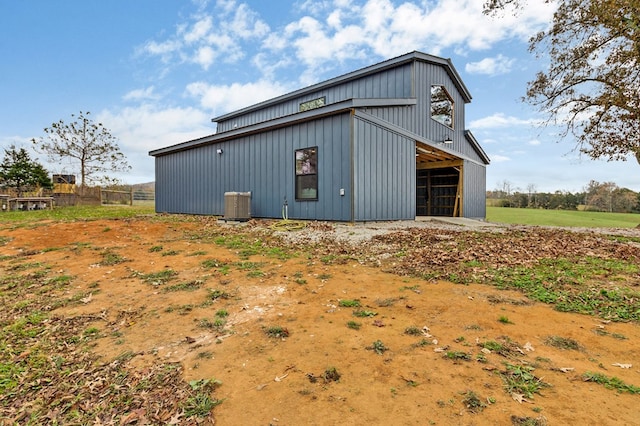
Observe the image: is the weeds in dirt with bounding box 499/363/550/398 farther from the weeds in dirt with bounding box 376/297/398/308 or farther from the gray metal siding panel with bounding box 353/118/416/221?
the gray metal siding panel with bounding box 353/118/416/221

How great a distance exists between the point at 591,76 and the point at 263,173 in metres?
12.6

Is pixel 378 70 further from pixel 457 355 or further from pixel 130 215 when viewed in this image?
pixel 130 215

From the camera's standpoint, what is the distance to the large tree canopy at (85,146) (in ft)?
73.8

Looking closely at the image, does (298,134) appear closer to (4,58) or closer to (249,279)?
(249,279)

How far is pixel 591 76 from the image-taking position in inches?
433

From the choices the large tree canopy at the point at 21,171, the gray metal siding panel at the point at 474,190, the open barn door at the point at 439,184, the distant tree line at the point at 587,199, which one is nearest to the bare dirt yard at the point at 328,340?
the open barn door at the point at 439,184

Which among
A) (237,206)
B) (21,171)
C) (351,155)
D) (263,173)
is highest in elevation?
(21,171)

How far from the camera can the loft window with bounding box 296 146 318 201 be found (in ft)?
29.3

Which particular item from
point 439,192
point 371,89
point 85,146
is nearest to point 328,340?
point 371,89

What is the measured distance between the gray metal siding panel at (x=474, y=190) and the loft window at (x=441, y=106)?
238 centimetres

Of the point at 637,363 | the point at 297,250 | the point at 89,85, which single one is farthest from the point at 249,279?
the point at 89,85

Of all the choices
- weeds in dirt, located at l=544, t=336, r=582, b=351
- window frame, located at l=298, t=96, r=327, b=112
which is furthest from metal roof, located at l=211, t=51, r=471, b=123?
weeds in dirt, located at l=544, t=336, r=582, b=351

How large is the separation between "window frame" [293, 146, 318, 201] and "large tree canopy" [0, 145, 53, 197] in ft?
73.6

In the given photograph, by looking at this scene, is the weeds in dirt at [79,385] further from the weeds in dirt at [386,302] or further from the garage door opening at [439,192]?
the garage door opening at [439,192]
